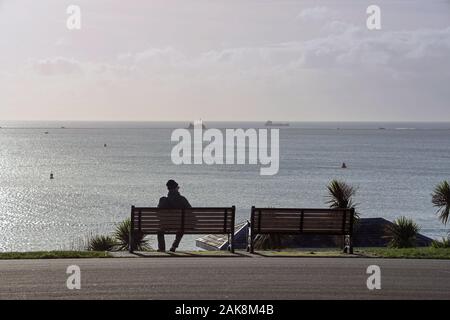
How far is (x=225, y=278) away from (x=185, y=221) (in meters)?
4.50

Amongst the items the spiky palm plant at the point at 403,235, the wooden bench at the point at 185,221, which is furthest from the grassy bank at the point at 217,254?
the spiky palm plant at the point at 403,235

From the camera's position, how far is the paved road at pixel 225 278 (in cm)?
1106

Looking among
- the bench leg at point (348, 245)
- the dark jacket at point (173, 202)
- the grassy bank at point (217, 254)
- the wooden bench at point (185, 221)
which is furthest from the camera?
the dark jacket at point (173, 202)

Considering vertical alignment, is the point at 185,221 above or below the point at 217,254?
above

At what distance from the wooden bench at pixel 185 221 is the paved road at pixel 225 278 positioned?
183cm

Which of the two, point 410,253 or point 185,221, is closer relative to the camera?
point 410,253

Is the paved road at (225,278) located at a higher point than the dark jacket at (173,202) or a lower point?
lower

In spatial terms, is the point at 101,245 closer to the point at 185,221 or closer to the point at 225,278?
the point at 185,221

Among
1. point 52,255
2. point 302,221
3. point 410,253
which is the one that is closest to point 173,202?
point 302,221

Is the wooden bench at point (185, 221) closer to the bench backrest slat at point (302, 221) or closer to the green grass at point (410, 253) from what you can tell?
the bench backrest slat at point (302, 221)

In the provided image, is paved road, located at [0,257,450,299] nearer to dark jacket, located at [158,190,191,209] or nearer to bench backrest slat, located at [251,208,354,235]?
bench backrest slat, located at [251,208,354,235]

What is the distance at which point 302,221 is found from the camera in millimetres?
16875

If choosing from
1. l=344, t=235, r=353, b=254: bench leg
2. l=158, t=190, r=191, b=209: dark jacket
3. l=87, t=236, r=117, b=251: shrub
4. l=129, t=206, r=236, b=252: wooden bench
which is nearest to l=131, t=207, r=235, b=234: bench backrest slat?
l=129, t=206, r=236, b=252: wooden bench
